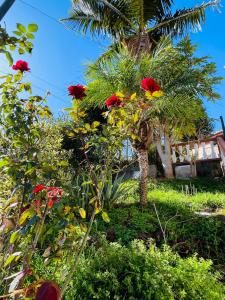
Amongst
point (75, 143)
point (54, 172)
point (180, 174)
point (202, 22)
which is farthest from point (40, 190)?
point (202, 22)

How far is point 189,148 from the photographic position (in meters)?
10.8

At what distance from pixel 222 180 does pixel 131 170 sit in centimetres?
306

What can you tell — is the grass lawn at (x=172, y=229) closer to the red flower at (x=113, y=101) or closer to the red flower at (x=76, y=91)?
the red flower at (x=113, y=101)

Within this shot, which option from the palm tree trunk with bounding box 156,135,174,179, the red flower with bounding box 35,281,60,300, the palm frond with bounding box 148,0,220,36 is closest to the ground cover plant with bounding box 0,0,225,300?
the red flower with bounding box 35,281,60,300

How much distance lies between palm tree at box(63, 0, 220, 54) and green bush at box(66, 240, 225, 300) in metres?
8.48

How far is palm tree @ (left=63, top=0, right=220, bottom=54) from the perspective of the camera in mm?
10172

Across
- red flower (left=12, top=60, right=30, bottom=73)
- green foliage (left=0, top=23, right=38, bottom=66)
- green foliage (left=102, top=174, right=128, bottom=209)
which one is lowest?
green foliage (left=102, top=174, right=128, bottom=209)

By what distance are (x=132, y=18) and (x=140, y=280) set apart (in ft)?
33.1

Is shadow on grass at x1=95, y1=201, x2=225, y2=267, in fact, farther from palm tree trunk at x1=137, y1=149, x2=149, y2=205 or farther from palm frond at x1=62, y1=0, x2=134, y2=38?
palm frond at x1=62, y1=0, x2=134, y2=38

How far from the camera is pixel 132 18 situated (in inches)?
410

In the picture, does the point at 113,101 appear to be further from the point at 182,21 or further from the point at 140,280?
the point at 182,21

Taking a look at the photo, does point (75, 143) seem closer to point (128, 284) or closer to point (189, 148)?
point (189, 148)

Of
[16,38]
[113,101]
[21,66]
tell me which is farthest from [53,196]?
[113,101]

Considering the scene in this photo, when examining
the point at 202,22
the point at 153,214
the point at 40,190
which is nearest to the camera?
the point at 40,190
